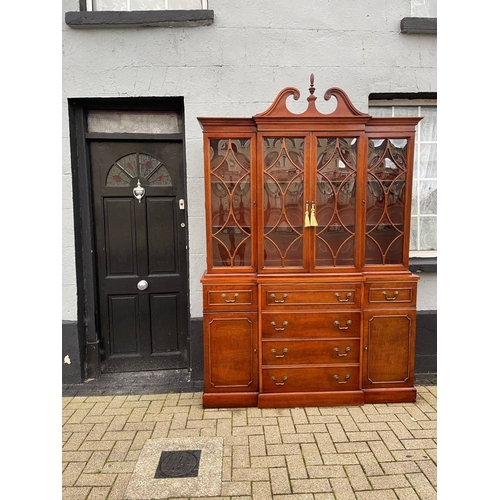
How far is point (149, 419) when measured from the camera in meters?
3.16

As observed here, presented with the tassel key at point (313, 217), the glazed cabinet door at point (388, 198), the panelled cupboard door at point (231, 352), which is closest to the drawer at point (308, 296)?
the panelled cupboard door at point (231, 352)

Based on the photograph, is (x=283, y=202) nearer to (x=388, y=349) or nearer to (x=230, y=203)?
(x=230, y=203)

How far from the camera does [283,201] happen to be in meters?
3.23

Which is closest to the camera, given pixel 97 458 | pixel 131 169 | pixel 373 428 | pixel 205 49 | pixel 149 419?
pixel 97 458

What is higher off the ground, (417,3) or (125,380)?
(417,3)

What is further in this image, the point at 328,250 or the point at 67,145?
the point at 67,145

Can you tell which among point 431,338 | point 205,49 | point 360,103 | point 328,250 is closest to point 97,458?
point 328,250

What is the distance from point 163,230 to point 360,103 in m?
2.50

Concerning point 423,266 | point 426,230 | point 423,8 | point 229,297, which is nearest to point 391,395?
point 423,266

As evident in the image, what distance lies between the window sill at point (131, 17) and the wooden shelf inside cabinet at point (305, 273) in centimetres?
131

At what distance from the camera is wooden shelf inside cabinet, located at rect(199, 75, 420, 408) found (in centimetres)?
318

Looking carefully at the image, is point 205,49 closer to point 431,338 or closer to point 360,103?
point 360,103

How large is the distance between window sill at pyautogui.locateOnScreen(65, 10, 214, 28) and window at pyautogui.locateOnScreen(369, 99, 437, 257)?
6.72 ft

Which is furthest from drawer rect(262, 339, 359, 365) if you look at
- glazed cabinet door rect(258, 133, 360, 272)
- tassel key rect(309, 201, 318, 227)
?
tassel key rect(309, 201, 318, 227)
